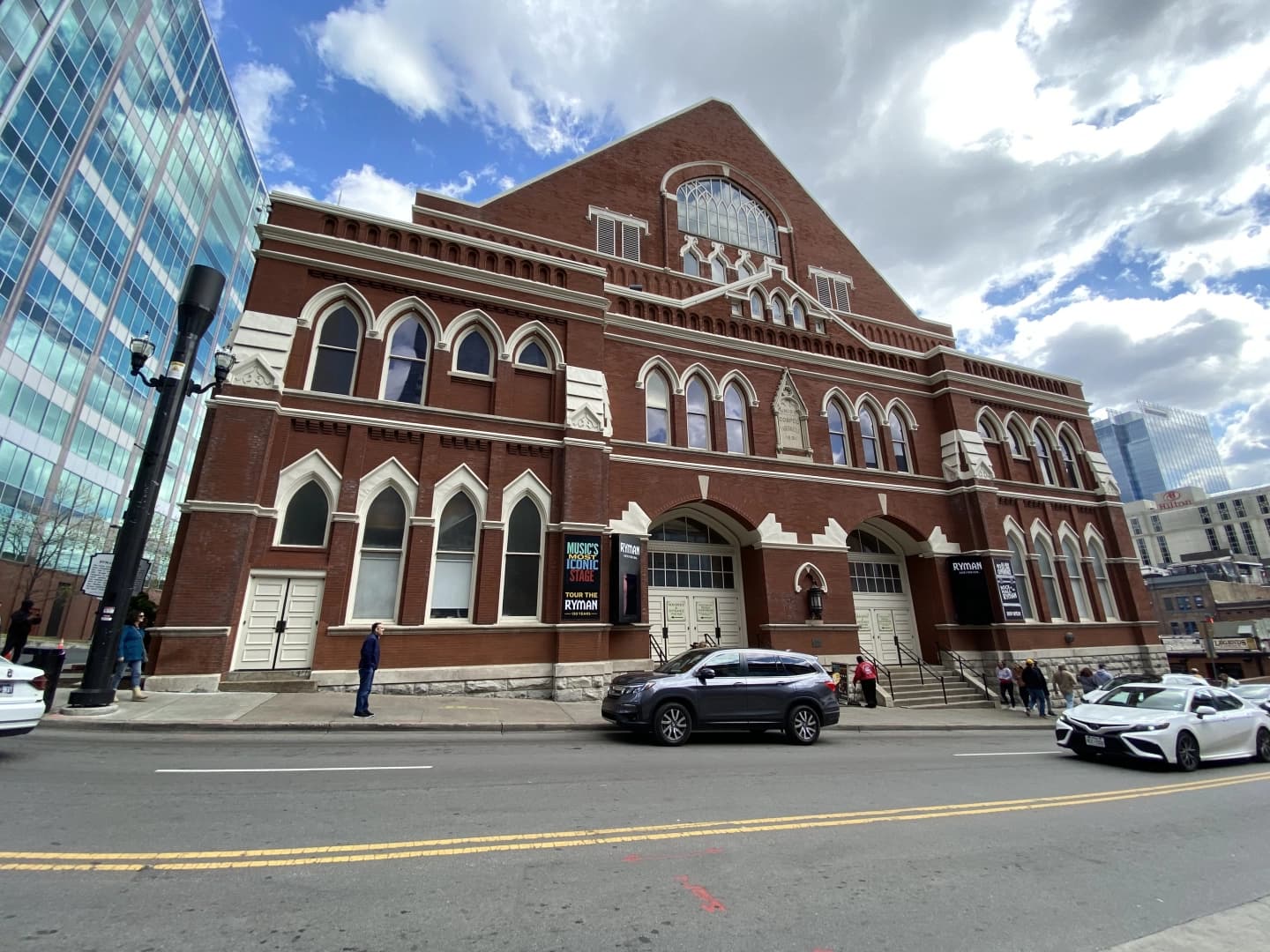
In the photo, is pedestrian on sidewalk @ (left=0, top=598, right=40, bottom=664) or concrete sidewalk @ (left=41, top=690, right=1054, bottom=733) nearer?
concrete sidewalk @ (left=41, top=690, right=1054, bottom=733)

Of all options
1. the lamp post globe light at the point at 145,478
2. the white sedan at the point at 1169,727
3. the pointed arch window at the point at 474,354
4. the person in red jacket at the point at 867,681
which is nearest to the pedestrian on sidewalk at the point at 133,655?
the lamp post globe light at the point at 145,478

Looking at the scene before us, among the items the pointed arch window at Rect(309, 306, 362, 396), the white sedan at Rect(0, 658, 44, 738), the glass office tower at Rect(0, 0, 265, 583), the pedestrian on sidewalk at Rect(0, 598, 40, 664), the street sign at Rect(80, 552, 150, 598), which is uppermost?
the glass office tower at Rect(0, 0, 265, 583)

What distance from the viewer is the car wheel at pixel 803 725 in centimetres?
1110

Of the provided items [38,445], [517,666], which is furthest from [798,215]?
[38,445]

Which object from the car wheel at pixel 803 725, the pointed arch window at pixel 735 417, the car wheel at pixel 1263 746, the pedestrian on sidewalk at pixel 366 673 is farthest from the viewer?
the pointed arch window at pixel 735 417

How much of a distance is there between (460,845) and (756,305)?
20258 millimetres

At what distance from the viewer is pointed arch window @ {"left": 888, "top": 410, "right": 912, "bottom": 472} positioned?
2203 cm

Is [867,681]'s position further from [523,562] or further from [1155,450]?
[1155,450]

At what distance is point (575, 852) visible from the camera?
4691 millimetres

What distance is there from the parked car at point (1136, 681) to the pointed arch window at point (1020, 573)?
10.2 feet

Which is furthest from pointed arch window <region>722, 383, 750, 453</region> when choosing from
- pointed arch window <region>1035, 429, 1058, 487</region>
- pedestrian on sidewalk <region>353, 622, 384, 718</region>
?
pointed arch window <region>1035, 429, 1058, 487</region>

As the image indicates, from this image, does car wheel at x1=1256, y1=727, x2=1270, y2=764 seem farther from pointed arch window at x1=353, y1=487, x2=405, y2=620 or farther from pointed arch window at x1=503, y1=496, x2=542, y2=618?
pointed arch window at x1=353, y1=487, x2=405, y2=620

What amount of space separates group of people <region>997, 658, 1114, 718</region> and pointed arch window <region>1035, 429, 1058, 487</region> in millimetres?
7457

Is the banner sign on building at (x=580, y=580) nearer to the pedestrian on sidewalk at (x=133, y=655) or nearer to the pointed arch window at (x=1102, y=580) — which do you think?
the pedestrian on sidewalk at (x=133, y=655)
